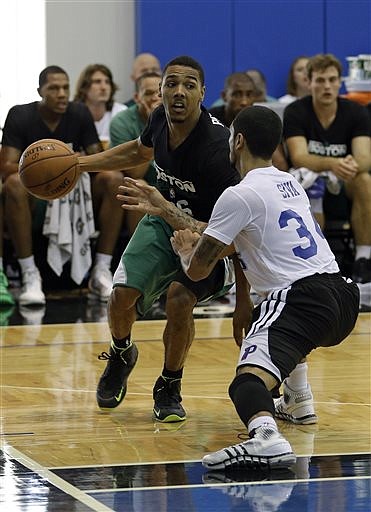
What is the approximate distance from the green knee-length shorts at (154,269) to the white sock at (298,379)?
43cm

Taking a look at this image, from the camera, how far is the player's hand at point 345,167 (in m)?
8.25

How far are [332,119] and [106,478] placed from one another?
513 centimetres

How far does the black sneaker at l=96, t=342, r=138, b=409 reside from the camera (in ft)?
15.9

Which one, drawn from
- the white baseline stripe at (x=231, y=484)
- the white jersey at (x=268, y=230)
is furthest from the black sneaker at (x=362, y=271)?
the white baseline stripe at (x=231, y=484)

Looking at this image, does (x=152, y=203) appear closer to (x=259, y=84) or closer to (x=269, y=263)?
(x=269, y=263)

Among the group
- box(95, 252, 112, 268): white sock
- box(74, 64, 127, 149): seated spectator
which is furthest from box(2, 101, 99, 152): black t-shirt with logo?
box(74, 64, 127, 149): seated spectator

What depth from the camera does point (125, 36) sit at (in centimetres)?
1141

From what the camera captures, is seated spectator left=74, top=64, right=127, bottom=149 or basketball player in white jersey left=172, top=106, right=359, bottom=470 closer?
basketball player in white jersey left=172, top=106, right=359, bottom=470

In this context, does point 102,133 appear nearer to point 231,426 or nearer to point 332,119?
point 332,119

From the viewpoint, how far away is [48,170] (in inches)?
189

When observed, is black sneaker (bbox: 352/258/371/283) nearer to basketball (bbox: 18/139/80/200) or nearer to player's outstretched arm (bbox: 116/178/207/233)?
basketball (bbox: 18/139/80/200)

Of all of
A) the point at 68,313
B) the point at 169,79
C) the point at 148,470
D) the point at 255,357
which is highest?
the point at 169,79

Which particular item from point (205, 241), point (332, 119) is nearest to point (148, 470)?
point (205, 241)

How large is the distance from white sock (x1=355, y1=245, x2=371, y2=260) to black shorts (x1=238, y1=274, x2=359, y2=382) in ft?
14.0
